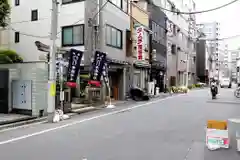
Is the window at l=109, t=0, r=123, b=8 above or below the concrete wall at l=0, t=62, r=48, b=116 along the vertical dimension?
above

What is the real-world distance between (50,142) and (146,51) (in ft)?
76.5

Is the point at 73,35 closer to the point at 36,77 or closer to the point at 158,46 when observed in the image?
the point at 36,77

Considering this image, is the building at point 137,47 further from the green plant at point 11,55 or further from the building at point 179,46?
the building at point 179,46

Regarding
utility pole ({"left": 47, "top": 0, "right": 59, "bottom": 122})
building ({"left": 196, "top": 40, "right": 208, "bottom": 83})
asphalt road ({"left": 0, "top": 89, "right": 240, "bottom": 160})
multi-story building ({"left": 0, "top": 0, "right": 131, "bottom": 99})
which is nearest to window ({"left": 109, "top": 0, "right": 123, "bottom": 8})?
multi-story building ({"left": 0, "top": 0, "right": 131, "bottom": 99})

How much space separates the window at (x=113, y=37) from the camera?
2216cm

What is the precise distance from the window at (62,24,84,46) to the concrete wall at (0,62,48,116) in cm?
684

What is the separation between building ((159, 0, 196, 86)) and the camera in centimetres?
4272

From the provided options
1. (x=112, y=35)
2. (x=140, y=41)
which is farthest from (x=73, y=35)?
(x=140, y=41)

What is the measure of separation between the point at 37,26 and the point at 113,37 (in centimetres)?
615

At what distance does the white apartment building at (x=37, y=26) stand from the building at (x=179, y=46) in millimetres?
20884

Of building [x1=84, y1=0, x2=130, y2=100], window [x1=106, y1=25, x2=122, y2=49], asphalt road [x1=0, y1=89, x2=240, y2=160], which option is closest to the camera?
asphalt road [x1=0, y1=89, x2=240, y2=160]

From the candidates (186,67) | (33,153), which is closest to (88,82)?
(33,153)

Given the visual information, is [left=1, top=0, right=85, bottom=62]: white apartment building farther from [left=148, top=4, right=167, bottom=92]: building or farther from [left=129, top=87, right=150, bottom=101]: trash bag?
[left=148, top=4, right=167, bottom=92]: building

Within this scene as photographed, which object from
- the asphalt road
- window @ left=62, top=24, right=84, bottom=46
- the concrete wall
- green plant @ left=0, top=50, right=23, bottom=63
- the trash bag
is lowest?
the asphalt road
